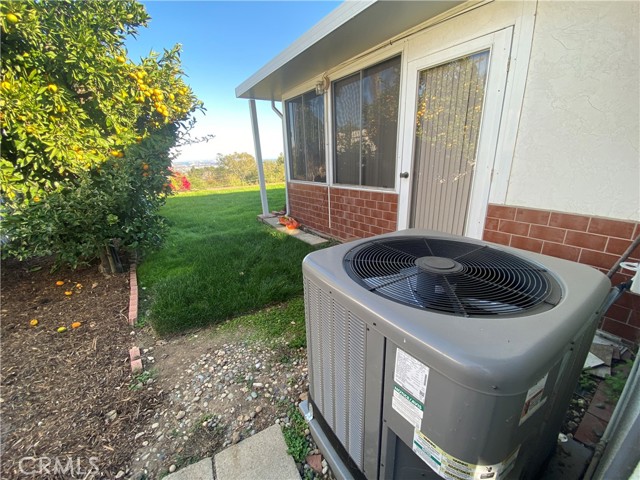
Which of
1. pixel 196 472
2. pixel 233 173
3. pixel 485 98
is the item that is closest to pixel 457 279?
pixel 196 472

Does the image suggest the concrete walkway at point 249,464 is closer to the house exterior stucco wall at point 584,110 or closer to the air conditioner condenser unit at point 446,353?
the air conditioner condenser unit at point 446,353

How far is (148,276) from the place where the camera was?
10.5ft

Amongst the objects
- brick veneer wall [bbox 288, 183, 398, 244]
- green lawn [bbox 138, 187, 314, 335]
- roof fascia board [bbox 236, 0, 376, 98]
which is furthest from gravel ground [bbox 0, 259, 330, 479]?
roof fascia board [bbox 236, 0, 376, 98]

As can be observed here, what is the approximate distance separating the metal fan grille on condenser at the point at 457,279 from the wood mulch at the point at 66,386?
1557 mm

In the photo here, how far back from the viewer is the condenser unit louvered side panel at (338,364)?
0.83 metres

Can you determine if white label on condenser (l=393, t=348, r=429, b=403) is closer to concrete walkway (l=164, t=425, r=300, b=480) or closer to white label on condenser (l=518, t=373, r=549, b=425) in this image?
white label on condenser (l=518, t=373, r=549, b=425)

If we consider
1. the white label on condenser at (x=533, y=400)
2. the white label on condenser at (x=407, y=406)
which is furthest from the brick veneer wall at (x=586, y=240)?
the white label on condenser at (x=407, y=406)

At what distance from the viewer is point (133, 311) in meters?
2.42

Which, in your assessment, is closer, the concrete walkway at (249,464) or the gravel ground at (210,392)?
the concrete walkway at (249,464)

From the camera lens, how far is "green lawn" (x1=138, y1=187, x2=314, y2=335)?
2396 mm

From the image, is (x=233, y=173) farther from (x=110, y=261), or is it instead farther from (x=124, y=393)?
(x=124, y=393)

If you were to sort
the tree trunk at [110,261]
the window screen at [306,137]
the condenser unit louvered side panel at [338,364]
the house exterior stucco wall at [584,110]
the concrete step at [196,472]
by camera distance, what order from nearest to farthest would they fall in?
the condenser unit louvered side panel at [338,364], the concrete step at [196,472], the house exterior stucco wall at [584,110], the tree trunk at [110,261], the window screen at [306,137]

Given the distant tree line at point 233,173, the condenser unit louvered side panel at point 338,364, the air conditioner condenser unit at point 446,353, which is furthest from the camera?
the distant tree line at point 233,173

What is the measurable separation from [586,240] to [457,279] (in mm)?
1734
